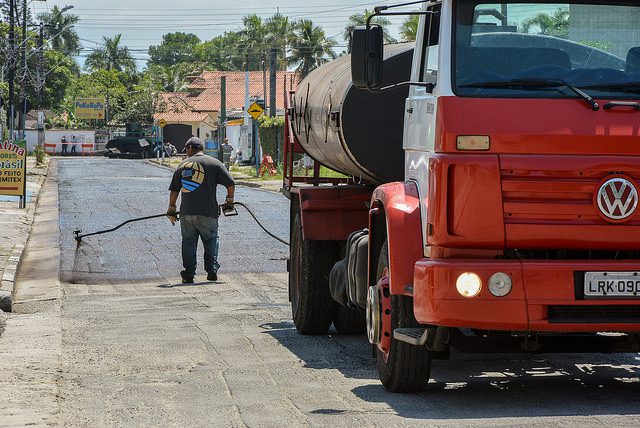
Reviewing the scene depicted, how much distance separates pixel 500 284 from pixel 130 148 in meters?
88.8

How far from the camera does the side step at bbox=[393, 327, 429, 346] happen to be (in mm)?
7602

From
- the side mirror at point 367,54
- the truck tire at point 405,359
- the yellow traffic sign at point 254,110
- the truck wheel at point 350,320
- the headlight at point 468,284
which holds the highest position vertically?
the side mirror at point 367,54

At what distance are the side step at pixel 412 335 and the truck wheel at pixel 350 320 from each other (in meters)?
3.37

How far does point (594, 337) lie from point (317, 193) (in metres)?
3.77

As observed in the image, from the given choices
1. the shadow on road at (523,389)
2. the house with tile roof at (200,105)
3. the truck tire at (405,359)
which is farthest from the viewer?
the house with tile roof at (200,105)

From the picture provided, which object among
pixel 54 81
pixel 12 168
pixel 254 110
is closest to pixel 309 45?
pixel 54 81

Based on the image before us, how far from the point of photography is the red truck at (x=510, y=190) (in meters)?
7.28

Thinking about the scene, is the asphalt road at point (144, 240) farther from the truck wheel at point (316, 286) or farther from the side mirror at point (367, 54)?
the side mirror at point (367, 54)

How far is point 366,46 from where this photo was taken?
7746 mm

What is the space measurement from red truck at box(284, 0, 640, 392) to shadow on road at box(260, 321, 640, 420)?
1.01 ft

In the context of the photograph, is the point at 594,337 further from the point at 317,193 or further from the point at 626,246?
the point at 317,193

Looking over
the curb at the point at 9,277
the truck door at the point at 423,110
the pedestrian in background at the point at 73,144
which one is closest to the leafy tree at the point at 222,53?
the pedestrian in background at the point at 73,144

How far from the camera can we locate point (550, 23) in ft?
25.7

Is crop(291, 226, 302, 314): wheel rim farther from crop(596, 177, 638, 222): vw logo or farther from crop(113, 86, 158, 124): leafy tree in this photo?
crop(113, 86, 158, 124): leafy tree
